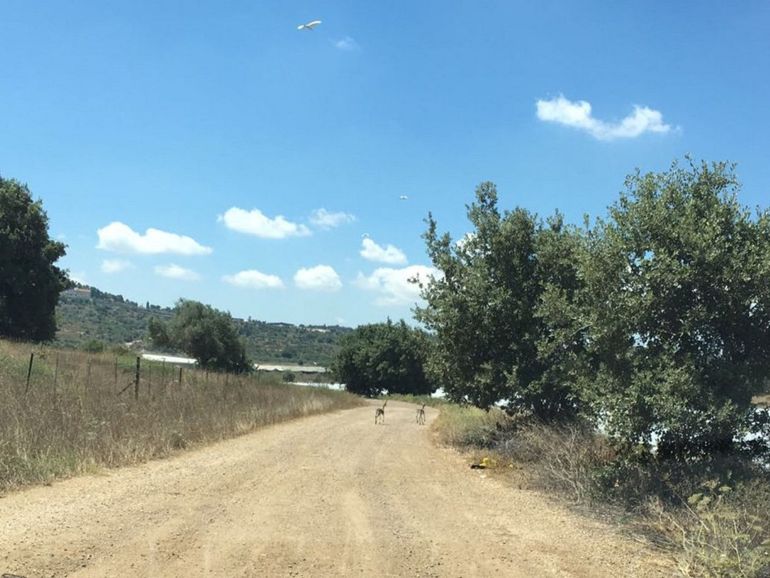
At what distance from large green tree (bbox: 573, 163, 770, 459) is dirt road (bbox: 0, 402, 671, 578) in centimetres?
190

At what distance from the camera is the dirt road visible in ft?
21.3

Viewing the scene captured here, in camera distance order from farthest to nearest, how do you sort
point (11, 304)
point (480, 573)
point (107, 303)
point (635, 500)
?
point (107, 303) → point (11, 304) → point (635, 500) → point (480, 573)

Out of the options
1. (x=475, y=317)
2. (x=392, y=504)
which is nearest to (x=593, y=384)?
(x=392, y=504)

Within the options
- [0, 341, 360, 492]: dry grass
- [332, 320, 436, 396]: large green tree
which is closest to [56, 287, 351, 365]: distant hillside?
[332, 320, 436, 396]: large green tree

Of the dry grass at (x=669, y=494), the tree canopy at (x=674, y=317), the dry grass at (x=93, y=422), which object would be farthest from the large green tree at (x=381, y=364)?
the tree canopy at (x=674, y=317)

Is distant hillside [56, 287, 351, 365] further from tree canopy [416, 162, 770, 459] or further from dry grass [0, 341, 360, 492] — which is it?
tree canopy [416, 162, 770, 459]

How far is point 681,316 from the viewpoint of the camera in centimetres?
976

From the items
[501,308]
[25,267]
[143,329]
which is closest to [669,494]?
[501,308]

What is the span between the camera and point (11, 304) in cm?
4488

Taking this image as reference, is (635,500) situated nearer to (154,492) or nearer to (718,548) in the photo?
(718,548)

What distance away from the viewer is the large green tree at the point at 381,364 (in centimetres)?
8056

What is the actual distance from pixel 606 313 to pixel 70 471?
886cm

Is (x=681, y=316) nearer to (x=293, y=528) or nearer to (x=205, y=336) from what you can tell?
(x=293, y=528)

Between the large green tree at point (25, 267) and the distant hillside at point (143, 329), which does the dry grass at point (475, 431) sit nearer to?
the large green tree at point (25, 267)
